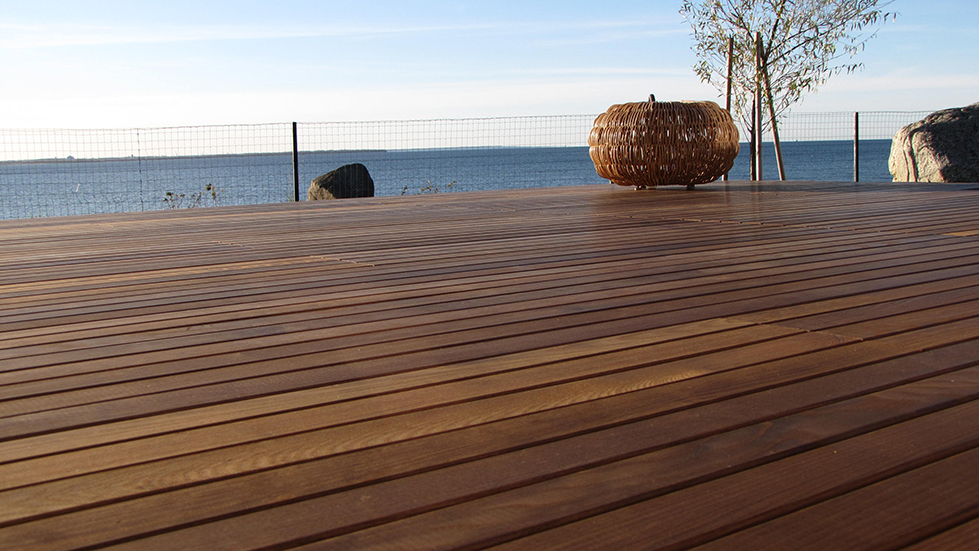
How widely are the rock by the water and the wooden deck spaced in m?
6.84

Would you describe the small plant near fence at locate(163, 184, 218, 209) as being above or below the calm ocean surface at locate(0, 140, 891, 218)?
below

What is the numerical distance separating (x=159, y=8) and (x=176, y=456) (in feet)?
84.1

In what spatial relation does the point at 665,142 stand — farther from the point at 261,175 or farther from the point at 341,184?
the point at 261,175

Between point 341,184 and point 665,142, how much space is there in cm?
453

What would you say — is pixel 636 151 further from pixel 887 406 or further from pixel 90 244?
pixel 887 406

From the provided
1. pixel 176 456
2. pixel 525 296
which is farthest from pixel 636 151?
pixel 176 456

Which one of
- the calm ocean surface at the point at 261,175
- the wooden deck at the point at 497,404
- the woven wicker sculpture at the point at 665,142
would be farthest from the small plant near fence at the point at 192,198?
the wooden deck at the point at 497,404

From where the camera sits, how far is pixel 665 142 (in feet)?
19.6

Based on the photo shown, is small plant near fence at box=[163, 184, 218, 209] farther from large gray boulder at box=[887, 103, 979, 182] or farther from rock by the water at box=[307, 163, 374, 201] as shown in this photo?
large gray boulder at box=[887, 103, 979, 182]

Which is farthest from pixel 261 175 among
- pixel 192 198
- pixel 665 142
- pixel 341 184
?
pixel 665 142

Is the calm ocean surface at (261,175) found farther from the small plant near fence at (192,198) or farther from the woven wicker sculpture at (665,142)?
the woven wicker sculpture at (665,142)

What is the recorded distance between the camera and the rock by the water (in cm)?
939

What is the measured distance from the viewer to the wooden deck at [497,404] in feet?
2.71

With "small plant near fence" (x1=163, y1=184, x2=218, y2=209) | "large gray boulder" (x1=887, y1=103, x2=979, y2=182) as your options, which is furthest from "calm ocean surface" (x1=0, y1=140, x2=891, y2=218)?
"large gray boulder" (x1=887, y1=103, x2=979, y2=182)
